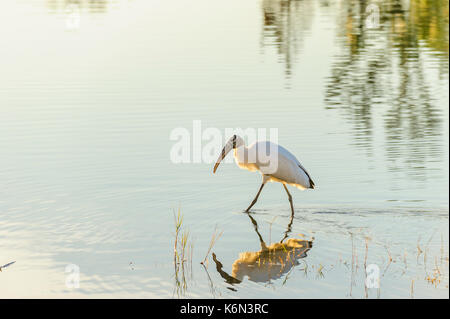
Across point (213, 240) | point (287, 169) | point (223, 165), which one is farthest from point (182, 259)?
point (223, 165)

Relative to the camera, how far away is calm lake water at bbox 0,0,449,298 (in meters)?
8.76

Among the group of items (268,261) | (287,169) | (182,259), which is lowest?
(268,261)

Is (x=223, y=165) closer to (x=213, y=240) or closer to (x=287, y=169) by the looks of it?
(x=287, y=169)

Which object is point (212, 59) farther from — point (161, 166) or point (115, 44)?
point (161, 166)

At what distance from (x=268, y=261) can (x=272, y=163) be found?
2402mm

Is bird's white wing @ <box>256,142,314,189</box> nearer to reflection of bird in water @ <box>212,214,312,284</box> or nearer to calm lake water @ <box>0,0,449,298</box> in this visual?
calm lake water @ <box>0,0,449,298</box>

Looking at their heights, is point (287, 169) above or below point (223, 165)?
above

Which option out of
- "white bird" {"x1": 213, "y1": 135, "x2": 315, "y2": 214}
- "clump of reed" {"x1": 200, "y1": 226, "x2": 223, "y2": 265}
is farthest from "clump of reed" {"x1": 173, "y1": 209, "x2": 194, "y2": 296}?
"white bird" {"x1": 213, "y1": 135, "x2": 315, "y2": 214}

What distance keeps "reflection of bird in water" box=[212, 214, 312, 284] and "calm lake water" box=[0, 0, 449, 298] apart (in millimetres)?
27

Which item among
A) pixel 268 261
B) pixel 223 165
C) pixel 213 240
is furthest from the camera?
pixel 223 165

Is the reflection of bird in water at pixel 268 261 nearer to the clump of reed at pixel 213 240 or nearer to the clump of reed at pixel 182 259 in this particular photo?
the clump of reed at pixel 213 240

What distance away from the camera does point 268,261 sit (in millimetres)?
9211

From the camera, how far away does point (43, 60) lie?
24078 mm

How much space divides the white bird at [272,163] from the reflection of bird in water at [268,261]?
134 cm
